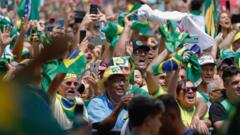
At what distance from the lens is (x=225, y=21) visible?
12398mm

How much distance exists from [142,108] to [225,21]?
6.83m

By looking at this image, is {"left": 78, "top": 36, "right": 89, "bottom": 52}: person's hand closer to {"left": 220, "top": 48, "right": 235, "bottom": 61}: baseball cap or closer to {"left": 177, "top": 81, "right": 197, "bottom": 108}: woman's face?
{"left": 220, "top": 48, "right": 235, "bottom": 61}: baseball cap

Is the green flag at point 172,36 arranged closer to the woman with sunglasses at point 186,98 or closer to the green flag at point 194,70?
the green flag at point 194,70

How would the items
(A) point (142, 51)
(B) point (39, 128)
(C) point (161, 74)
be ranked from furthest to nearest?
(A) point (142, 51)
(C) point (161, 74)
(B) point (39, 128)

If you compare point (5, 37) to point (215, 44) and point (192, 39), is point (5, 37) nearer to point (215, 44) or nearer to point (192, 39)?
point (192, 39)

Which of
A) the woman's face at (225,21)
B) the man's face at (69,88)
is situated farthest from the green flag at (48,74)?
the woman's face at (225,21)

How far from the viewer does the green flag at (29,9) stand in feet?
42.3

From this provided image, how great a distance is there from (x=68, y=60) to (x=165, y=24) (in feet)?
8.50

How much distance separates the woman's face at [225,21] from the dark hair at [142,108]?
6.62m

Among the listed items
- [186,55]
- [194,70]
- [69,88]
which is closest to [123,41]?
A: [194,70]

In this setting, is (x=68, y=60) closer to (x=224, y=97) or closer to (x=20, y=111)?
(x=224, y=97)

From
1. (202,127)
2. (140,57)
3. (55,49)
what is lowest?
(202,127)

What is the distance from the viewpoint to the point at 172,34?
1033cm

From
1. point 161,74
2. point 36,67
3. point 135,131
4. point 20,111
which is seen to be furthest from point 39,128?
point 161,74
